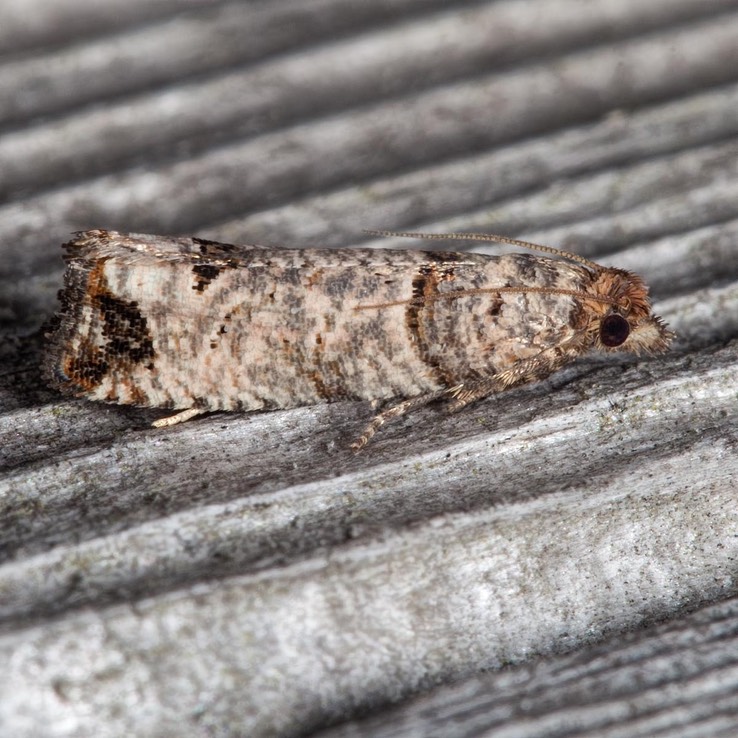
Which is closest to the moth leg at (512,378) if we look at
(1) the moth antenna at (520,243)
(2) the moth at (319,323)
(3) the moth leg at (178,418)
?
(2) the moth at (319,323)

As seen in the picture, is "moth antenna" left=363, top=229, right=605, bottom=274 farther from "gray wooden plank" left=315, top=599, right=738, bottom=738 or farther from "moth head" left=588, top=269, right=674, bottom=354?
"gray wooden plank" left=315, top=599, right=738, bottom=738

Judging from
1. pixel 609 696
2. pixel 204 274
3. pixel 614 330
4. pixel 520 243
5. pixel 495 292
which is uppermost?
pixel 204 274

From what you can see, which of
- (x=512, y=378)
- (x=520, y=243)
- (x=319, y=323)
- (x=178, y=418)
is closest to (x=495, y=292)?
(x=520, y=243)

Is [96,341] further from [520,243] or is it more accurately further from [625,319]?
[625,319]

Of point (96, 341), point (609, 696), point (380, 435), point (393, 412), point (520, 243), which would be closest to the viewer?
point (609, 696)


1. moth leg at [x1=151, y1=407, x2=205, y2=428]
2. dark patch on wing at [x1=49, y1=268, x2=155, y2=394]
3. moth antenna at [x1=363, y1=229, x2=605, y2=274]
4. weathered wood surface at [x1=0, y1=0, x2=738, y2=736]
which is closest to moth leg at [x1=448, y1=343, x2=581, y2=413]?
weathered wood surface at [x1=0, y1=0, x2=738, y2=736]

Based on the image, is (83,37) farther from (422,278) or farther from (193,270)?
(422,278)

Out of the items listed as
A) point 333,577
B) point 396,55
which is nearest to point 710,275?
point 396,55
